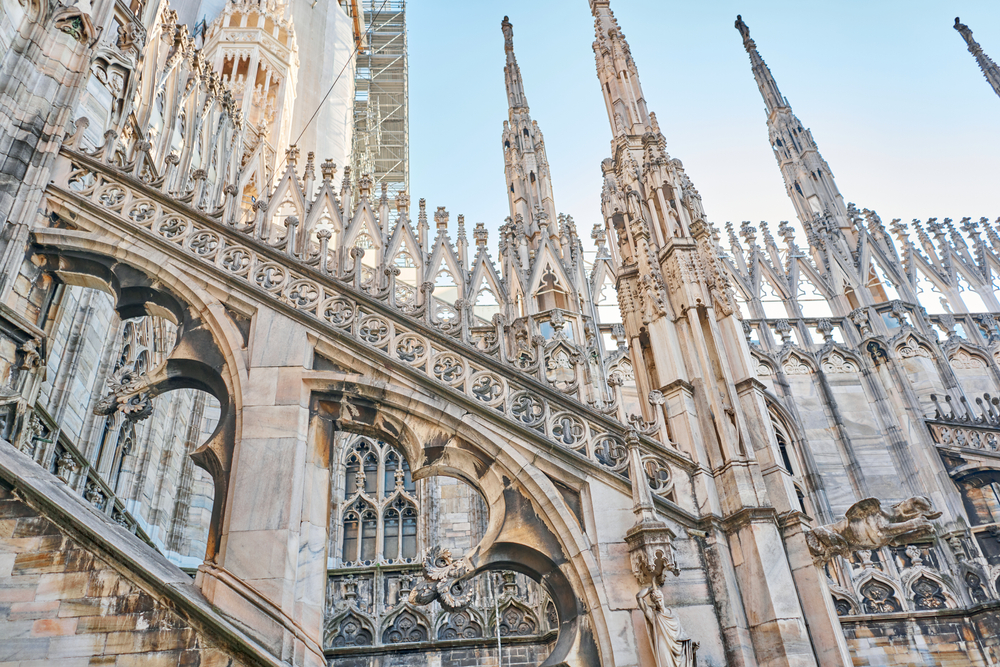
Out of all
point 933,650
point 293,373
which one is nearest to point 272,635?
point 293,373

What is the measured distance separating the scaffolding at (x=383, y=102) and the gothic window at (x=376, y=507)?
67.7 feet

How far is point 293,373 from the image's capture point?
7445 millimetres

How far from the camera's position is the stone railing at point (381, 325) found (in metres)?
7.43

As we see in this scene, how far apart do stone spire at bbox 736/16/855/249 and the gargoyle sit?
18.0m

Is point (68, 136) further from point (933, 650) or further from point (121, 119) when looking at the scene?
point (933, 650)

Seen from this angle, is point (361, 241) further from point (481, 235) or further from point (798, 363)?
point (798, 363)

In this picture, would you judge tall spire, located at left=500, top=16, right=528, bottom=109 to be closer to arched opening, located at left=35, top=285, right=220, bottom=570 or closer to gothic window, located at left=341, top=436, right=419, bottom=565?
gothic window, located at left=341, top=436, right=419, bottom=565

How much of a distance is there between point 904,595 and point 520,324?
913 cm

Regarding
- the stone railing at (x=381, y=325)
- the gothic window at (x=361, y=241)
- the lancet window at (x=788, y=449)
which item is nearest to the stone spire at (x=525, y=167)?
the gothic window at (x=361, y=241)

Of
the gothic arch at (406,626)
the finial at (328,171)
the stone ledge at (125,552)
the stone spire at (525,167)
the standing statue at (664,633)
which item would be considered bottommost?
the standing statue at (664,633)

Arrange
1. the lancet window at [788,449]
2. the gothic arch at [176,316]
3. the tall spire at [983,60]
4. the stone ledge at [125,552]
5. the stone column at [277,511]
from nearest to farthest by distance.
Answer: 1. the stone ledge at [125,552]
2. the stone column at [277,511]
3. the gothic arch at [176,316]
4. the lancet window at [788,449]
5. the tall spire at [983,60]

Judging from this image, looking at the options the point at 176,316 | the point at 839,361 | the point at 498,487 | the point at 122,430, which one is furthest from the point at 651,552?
the point at 839,361

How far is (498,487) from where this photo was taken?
23.5 feet

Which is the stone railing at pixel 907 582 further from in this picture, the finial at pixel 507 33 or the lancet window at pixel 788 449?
the finial at pixel 507 33
